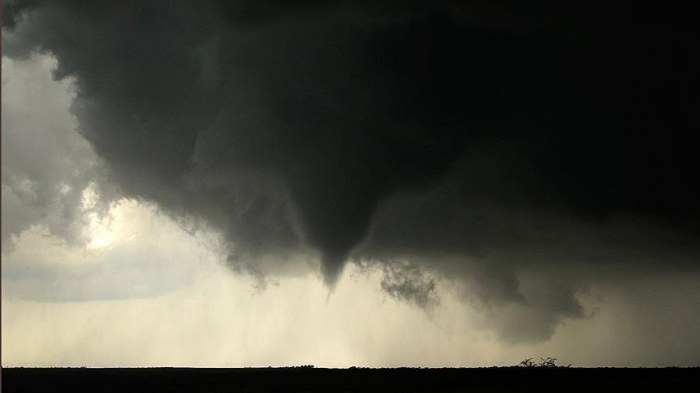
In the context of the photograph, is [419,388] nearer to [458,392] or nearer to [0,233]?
[458,392]

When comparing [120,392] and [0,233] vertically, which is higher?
[120,392]

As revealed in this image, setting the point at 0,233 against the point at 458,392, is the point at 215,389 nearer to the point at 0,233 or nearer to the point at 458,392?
the point at 458,392

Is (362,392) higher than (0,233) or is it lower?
higher

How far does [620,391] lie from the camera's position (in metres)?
82.4

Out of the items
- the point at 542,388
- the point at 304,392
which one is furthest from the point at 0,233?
the point at 542,388

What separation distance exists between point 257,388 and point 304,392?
978 centimetres

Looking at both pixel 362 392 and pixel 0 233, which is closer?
pixel 0 233

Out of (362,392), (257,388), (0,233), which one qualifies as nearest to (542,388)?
(362,392)

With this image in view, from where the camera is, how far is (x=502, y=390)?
83125 mm

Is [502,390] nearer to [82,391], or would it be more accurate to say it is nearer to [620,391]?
[620,391]

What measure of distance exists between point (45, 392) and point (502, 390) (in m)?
50.9

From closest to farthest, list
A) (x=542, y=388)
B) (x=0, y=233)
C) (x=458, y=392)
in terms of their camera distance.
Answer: (x=0, y=233), (x=458, y=392), (x=542, y=388)

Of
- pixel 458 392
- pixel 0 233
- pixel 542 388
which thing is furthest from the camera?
pixel 542 388

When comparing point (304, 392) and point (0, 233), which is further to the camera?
point (304, 392)
